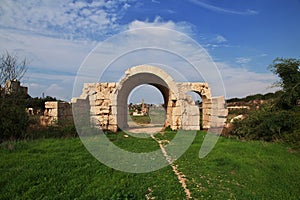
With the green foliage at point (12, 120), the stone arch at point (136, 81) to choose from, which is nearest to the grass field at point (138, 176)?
the green foliage at point (12, 120)

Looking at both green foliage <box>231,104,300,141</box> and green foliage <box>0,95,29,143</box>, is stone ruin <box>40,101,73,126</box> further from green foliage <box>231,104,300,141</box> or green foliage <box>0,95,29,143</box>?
green foliage <box>231,104,300,141</box>

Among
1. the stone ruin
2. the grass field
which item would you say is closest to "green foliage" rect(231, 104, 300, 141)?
the grass field

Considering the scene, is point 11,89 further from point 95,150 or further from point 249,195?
point 249,195

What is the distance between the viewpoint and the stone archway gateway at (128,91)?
11961mm

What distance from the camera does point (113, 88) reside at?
490 inches

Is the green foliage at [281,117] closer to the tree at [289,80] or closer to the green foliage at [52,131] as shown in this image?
the tree at [289,80]

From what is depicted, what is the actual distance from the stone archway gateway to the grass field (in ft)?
15.3

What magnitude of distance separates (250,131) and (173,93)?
440cm

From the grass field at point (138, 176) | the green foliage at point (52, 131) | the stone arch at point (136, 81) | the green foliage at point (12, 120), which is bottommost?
the grass field at point (138, 176)

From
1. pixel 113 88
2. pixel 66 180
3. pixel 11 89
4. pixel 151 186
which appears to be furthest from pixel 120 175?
pixel 113 88

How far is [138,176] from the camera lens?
5297 millimetres

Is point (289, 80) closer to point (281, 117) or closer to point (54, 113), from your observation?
point (281, 117)

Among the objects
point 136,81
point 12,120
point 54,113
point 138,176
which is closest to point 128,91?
point 136,81

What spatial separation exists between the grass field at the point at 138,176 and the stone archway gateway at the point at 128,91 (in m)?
4.67
